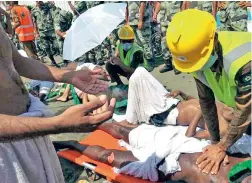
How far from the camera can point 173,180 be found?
Answer: 9.50 feet

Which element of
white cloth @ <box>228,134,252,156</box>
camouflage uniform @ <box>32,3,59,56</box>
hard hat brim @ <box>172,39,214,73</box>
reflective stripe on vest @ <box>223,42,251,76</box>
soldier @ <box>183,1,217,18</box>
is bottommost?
camouflage uniform @ <box>32,3,59,56</box>

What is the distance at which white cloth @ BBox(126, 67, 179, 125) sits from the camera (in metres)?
3.81

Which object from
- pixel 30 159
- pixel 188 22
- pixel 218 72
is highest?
pixel 188 22

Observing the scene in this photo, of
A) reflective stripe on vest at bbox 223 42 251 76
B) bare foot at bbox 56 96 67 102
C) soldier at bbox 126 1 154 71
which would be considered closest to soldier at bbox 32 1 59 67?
soldier at bbox 126 1 154 71

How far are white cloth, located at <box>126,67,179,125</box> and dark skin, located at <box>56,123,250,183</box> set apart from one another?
0.27 metres

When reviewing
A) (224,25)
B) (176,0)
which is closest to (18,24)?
(176,0)

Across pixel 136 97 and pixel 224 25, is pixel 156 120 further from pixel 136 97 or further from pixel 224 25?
pixel 224 25

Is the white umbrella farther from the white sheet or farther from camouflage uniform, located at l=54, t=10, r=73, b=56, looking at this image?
camouflage uniform, located at l=54, t=10, r=73, b=56

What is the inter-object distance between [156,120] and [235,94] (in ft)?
5.17

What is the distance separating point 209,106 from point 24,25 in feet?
20.0

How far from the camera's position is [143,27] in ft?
23.4

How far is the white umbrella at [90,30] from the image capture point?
5215 millimetres

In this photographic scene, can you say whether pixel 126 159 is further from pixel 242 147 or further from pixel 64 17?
pixel 64 17

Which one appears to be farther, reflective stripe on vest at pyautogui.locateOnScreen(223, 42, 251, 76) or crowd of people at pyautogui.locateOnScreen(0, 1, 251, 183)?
reflective stripe on vest at pyautogui.locateOnScreen(223, 42, 251, 76)
